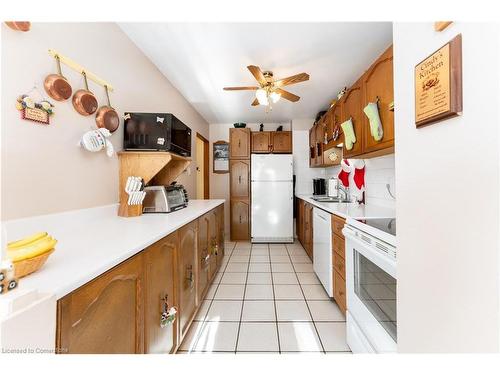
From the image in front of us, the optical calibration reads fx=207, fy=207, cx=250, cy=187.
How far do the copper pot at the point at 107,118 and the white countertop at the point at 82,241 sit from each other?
0.58 meters

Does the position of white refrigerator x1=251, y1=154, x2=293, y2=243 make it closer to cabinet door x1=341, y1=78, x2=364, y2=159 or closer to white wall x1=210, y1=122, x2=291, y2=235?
white wall x1=210, y1=122, x2=291, y2=235

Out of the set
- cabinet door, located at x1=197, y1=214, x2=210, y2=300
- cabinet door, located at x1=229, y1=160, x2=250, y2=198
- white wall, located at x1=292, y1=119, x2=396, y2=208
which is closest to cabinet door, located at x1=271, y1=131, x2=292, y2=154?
white wall, located at x1=292, y1=119, x2=396, y2=208

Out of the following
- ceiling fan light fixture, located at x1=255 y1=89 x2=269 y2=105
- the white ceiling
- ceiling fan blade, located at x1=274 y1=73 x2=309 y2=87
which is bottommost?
ceiling fan light fixture, located at x1=255 y1=89 x2=269 y2=105

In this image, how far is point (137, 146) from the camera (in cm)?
167

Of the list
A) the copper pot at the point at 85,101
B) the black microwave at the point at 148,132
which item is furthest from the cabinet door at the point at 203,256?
the copper pot at the point at 85,101

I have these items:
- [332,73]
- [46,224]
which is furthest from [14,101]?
[332,73]

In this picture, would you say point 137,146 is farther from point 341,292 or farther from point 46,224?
point 341,292

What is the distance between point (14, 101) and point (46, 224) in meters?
0.58

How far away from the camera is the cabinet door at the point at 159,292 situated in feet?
3.09

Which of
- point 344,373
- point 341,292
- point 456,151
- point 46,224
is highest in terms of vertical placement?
point 456,151

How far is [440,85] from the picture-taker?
0.53 metres

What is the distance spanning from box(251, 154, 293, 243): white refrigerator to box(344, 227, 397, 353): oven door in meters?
2.38

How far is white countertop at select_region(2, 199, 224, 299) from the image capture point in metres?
0.57

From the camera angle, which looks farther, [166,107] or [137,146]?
[166,107]
